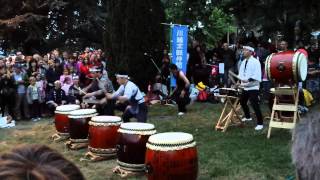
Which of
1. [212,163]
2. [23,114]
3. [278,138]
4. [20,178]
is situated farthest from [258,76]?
[20,178]

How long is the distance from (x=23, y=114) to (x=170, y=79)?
4426 millimetres

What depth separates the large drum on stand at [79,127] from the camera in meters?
8.84

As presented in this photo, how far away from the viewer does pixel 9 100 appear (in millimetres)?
13133

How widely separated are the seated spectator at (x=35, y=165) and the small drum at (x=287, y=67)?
750 centimetres

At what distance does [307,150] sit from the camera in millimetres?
1656

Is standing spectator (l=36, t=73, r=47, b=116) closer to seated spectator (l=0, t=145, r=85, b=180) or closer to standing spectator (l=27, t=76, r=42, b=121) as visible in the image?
standing spectator (l=27, t=76, r=42, b=121)

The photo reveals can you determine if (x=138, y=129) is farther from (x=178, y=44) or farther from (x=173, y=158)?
(x=178, y=44)

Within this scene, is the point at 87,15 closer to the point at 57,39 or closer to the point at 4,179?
the point at 57,39

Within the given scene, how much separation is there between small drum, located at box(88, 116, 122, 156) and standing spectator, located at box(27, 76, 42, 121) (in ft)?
18.3

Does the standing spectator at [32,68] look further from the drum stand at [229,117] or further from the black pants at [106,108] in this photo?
the drum stand at [229,117]

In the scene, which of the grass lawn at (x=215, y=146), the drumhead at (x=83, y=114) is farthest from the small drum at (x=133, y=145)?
the drumhead at (x=83, y=114)

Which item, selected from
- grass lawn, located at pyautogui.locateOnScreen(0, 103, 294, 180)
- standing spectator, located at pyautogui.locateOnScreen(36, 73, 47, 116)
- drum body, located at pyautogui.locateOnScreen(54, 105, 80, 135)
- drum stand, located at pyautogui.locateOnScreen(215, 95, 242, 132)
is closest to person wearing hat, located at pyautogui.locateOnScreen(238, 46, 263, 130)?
drum stand, located at pyautogui.locateOnScreen(215, 95, 242, 132)

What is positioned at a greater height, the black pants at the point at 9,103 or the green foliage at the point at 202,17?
the green foliage at the point at 202,17

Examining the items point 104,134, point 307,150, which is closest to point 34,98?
point 104,134
